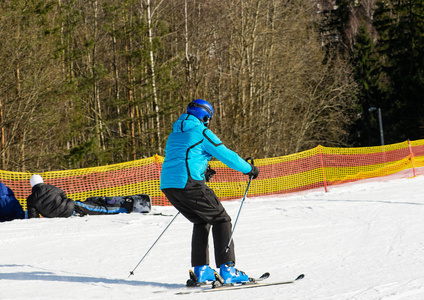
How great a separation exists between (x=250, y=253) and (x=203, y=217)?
1.88 meters

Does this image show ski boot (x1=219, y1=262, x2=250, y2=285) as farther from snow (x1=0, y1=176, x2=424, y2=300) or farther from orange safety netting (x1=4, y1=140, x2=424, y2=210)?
orange safety netting (x1=4, y1=140, x2=424, y2=210)

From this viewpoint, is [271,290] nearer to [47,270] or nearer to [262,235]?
[47,270]

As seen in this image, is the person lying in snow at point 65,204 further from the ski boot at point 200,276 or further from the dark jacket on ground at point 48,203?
the ski boot at point 200,276

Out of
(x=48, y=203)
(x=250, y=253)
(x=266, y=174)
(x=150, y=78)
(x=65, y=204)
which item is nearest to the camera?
(x=250, y=253)

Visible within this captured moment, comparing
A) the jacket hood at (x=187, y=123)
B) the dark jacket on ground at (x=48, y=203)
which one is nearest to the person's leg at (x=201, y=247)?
the jacket hood at (x=187, y=123)

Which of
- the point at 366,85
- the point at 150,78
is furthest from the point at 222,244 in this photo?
the point at 366,85

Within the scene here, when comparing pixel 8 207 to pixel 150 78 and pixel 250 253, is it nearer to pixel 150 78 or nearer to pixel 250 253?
pixel 250 253

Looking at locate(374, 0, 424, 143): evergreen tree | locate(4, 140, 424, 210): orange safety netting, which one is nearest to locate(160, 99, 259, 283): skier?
locate(4, 140, 424, 210): orange safety netting

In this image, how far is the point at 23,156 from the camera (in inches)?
638

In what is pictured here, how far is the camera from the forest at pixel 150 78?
16109 mm

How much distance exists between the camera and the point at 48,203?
8383mm

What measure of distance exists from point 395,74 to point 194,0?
684 inches

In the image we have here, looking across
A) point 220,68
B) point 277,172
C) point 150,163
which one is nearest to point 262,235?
point 150,163

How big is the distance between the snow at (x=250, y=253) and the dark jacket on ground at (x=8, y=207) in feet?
2.26
